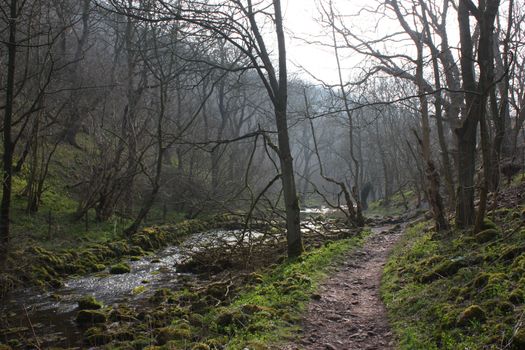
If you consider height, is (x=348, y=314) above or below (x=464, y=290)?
Answer: below

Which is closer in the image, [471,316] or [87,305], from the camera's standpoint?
[471,316]

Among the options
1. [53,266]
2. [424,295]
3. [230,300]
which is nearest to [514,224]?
[424,295]

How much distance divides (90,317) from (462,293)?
20.1ft

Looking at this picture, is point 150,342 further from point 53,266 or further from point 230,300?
point 53,266

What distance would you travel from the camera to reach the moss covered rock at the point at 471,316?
4.92 meters

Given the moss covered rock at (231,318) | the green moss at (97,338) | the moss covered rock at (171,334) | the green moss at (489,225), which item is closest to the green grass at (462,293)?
the green moss at (489,225)

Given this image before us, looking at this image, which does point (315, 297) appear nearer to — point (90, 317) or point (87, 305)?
point (90, 317)

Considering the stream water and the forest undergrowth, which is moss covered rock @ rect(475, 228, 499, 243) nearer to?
the forest undergrowth

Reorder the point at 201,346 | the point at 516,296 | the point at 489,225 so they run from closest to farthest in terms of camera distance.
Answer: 1. the point at 516,296
2. the point at 201,346
3. the point at 489,225

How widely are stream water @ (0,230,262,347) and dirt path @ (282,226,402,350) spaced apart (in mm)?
3591

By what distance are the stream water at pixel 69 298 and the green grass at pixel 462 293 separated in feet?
15.8

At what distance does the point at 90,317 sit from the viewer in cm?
809

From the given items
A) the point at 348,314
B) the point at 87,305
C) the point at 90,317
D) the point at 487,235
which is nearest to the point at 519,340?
the point at 348,314

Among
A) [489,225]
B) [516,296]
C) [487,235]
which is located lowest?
[516,296]
